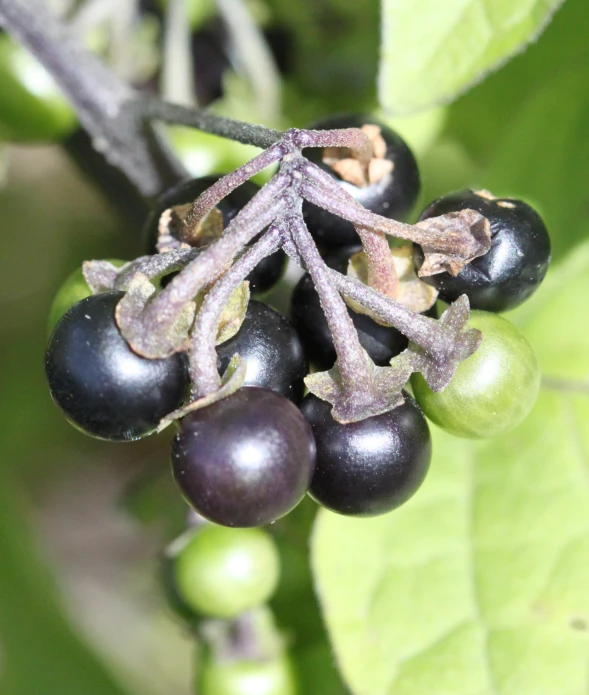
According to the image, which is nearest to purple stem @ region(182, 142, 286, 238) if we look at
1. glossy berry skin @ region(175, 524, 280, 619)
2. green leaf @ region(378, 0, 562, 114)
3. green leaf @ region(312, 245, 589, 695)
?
green leaf @ region(378, 0, 562, 114)

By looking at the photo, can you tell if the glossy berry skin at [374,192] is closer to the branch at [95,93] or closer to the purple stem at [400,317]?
the purple stem at [400,317]

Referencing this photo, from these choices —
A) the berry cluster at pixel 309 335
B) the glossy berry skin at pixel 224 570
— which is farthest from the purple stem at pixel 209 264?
the glossy berry skin at pixel 224 570

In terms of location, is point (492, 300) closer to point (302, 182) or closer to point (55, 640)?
point (302, 182)

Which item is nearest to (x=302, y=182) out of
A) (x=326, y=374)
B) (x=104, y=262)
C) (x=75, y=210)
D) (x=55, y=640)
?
(x=326, y=374)

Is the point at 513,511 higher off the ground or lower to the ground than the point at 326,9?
lower

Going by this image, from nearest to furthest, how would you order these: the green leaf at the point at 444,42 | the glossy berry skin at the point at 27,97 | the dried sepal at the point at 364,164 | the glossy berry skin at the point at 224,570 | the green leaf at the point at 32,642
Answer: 1. the dried sepal at the point at 364,164
2. the green leaf at the point at 444,42
3. the glossy berry skin at the point at 224,570
4. the glossy berry skin at the point at 27,97
5. the green leaf at the point at 32,642
